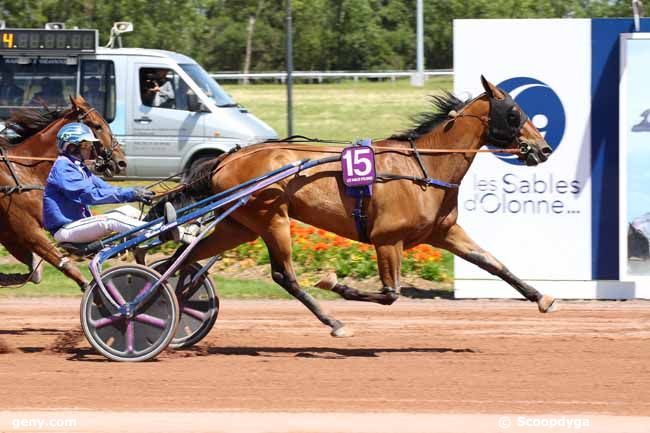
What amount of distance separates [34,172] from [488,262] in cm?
366

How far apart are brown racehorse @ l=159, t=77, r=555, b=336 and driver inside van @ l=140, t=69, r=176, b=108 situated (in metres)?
7.97

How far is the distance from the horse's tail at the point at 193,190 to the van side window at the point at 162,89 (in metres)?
7.79

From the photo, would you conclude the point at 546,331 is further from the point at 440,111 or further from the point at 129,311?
the point at 129,311

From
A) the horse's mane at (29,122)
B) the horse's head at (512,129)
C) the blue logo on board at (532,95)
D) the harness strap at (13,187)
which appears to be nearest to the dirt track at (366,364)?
the harness strap at (13,187)

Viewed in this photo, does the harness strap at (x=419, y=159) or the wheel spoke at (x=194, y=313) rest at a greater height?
the harness strap at (x=419, y=159)

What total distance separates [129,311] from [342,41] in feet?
106

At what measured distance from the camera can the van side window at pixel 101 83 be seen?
1622 cm

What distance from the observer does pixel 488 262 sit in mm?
8234

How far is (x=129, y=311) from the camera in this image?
25.4 feet

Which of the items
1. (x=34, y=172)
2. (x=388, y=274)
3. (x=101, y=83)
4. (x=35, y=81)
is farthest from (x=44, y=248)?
(x=35, y=81)

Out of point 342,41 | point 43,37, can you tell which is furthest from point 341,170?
point 342,41

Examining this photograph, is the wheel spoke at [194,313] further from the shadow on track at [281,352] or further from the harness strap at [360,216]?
the harness strap at [360,216]

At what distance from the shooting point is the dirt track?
6777 mm

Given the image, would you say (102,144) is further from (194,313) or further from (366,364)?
(366,364)
